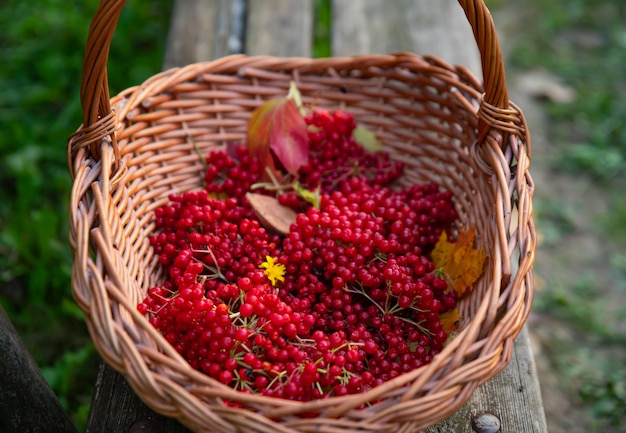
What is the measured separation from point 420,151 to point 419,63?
0.65 ft

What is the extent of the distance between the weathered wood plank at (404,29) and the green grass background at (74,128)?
9.9 inches

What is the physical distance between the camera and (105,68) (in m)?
1.07

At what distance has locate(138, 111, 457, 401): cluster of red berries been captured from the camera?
1.02 metres

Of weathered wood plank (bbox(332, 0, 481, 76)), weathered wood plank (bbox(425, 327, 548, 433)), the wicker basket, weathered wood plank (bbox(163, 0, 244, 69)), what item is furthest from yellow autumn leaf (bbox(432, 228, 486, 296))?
weathered wood plank (bbox(163, 0, 244, 69))

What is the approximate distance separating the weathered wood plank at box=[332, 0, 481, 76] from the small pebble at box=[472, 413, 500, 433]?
1046 mm

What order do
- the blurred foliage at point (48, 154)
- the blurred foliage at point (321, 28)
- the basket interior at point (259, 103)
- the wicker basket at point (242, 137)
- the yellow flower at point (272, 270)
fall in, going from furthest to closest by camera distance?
the blurred foliage at point (321, 28)
the blurred foliage at point (48, 154)
the basket interior at point (259, 103)
the yellow flower at point (272, 270)
the wicker basket at point (242, 137)

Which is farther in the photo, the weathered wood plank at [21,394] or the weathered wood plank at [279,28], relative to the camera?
the weathered wood plank at [279,28]

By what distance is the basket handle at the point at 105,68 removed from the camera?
41.0 inches

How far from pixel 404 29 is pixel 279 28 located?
373mm

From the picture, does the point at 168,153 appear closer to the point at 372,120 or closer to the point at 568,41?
the point at 372,120

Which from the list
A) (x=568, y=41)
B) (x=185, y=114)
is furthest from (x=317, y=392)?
(x=568, y=41)

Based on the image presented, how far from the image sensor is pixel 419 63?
4.70ft

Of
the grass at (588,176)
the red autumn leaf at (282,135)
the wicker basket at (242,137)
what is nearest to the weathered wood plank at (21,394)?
the wicker basket at (242,137)

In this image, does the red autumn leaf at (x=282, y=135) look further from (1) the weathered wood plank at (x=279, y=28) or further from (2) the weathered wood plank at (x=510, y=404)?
(2) the weathered wood plank at (x=510, y=404)
